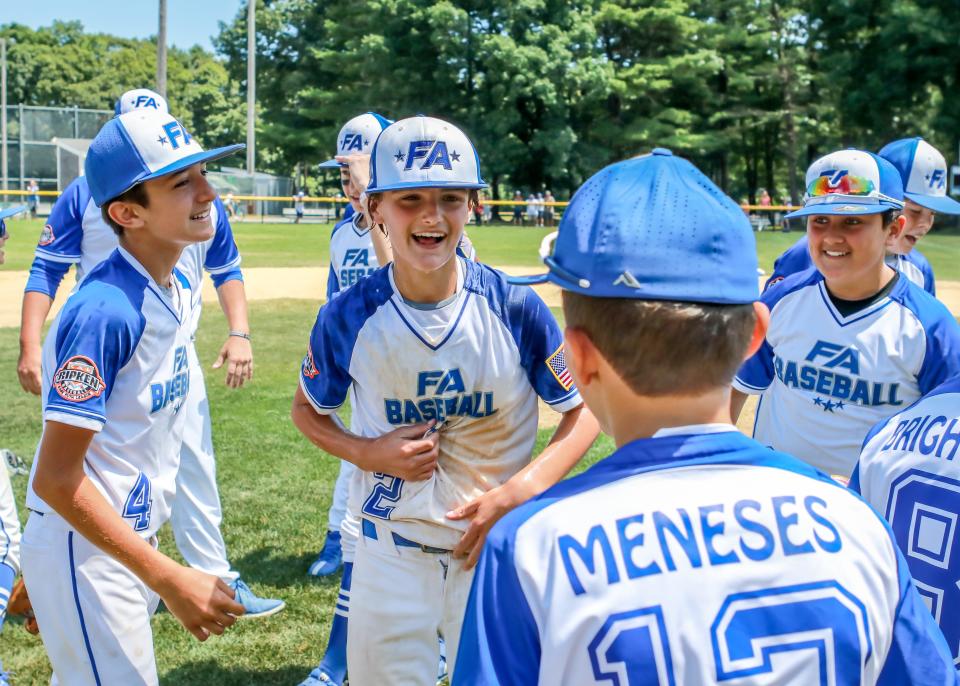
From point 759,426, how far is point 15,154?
50951 mm

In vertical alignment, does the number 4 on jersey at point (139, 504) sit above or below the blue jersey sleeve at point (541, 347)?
below

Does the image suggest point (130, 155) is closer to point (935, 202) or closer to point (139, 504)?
point (139, 504)

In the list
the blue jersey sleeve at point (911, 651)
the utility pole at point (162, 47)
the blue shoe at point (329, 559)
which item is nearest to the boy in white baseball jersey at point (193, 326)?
the blue shoe at point (329, 559)

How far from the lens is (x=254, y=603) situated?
202 inches

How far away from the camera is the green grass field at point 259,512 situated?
464cm

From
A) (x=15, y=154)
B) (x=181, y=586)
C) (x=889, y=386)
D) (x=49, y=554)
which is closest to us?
(x=181, y=586)

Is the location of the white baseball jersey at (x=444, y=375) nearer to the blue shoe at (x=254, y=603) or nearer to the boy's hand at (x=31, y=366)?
the blue shoe at (x=254, y=603)

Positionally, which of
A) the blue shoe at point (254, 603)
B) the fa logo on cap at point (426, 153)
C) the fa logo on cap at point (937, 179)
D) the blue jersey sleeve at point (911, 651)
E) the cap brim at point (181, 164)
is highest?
the fa logo on cap at point (937, 179)

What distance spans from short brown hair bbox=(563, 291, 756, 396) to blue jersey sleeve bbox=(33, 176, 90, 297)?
4.32 m

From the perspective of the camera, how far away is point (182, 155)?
10.3ft

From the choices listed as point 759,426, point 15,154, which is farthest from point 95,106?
point 759,426

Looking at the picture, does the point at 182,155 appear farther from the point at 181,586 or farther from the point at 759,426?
the point at 759,426

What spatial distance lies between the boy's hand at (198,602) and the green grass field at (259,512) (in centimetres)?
46

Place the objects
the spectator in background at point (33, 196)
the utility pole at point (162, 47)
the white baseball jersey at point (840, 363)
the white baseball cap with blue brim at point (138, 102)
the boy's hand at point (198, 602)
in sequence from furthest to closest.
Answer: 1. the spectator in background at point (33, 196)
2. the utility pole at point (162, 47)
3. the white baseball cap with blue brim at point (138, 102)
4. the white baseball jersey at point (840, 363)
5. the boy's hand at point (198, 602)
